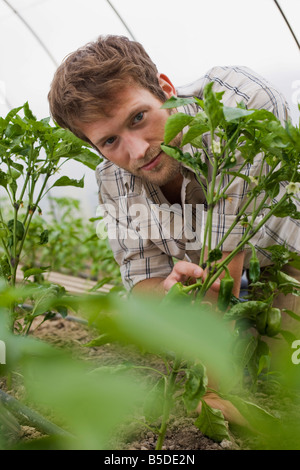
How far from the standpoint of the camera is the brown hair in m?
1.13

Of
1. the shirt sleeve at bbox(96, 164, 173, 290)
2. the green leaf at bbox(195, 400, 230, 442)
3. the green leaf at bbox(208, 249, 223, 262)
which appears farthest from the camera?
the shirt sleeve at bbox(96, 164, 173, 290)

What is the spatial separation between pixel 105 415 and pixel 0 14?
13.4 feet

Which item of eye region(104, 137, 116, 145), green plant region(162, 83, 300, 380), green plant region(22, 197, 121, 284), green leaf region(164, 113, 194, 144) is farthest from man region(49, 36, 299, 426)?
green plant region(22, 197, 121, 284)

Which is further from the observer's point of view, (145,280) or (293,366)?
(145,280)

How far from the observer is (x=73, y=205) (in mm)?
3986

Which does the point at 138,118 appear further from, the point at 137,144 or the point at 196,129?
the point at 196,129

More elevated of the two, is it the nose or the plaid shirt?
the nose

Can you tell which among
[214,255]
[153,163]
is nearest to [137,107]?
[153,163]

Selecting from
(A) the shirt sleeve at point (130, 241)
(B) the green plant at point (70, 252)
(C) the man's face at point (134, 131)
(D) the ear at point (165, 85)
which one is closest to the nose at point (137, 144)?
(C) the man's face at point (134, 131)

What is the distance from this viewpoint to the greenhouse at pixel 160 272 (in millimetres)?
179

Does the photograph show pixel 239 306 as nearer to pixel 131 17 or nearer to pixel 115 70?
pixel 115 70

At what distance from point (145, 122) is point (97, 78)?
0.50 ft

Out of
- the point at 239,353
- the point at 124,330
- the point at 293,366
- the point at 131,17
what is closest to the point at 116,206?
the point at 239,353

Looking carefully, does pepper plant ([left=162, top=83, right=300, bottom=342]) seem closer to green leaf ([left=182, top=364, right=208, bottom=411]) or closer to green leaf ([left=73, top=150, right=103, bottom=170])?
green leaf ([left=182, top=364, right=208, bottom=411])
